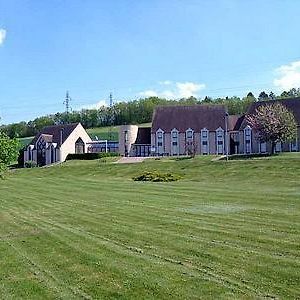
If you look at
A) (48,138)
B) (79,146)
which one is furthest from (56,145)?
(79,146)

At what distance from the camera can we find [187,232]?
13.7 metres

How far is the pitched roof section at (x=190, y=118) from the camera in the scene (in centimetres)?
8706

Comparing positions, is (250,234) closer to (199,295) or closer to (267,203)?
(199,295)

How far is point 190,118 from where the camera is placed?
3479 inches

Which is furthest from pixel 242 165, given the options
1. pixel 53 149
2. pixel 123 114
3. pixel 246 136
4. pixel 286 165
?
pixel 123 114

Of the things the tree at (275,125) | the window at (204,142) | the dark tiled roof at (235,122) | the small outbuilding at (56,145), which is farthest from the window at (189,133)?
the small outbuilding at (56,145)

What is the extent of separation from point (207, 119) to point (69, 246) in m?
76.6

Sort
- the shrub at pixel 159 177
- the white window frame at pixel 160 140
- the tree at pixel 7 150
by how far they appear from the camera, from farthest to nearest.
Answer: the white window frame at pixel 160 140 < the shrub at pixel 159 177 < the tree at pixel 7 150

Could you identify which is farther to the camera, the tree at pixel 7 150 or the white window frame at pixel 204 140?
the white window frame at pixel 204 140

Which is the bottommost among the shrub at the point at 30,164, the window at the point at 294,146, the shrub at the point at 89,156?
the shrub at the point at 30,164

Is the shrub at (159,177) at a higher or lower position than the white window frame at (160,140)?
lower

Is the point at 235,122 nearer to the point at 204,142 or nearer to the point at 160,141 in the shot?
the point at 204,142

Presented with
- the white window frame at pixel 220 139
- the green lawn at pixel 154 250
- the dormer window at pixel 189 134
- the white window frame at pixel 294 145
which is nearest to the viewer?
the green lawn at pixel 154 250

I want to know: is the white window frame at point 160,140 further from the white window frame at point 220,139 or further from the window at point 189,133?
the white window frame at point 220,139
